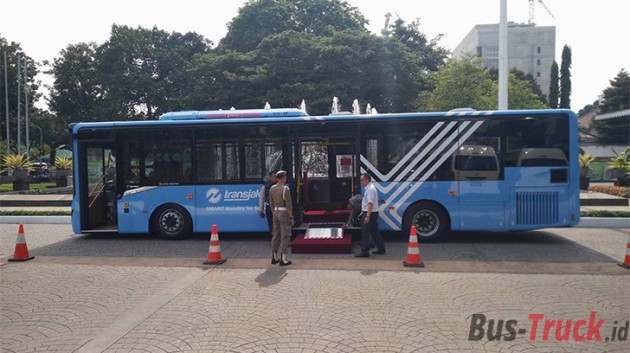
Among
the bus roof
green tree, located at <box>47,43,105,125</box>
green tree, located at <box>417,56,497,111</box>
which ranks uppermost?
green tree, located at <box>47,43,105,125</box>

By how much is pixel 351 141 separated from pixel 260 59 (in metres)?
26.7

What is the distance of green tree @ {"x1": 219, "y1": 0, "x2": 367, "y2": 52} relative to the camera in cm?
4212

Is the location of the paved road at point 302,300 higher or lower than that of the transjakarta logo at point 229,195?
lower

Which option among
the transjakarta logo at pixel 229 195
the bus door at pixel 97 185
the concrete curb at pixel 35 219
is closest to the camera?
the transjakarta logo at pixel 229 195

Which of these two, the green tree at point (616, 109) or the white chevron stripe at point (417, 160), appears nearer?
the white chevron stripe at point (417, 160)

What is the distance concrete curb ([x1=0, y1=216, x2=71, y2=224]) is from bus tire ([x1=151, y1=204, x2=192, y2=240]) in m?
5.73

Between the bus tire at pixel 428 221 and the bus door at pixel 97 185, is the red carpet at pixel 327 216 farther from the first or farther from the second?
the bus door at pixel 97 185

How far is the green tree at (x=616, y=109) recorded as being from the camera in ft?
148

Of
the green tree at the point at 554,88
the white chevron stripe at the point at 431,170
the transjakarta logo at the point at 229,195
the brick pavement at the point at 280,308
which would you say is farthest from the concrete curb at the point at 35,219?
the green tree at the point at 554,88

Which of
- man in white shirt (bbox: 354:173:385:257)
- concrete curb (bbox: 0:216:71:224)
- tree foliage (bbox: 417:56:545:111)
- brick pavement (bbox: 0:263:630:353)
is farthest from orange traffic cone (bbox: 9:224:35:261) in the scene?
tree foliage (bbox: 417:56:545:111)

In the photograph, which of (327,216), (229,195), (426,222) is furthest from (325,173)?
(426,222)

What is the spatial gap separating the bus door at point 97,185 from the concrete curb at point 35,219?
13.8ft

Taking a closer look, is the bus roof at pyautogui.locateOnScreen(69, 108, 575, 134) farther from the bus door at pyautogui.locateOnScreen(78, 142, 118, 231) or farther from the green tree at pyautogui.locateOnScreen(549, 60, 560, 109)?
the green tree at pyautogui.locateOnScreen(549, 60, 560, 109)

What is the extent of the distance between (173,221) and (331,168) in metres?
4.11
